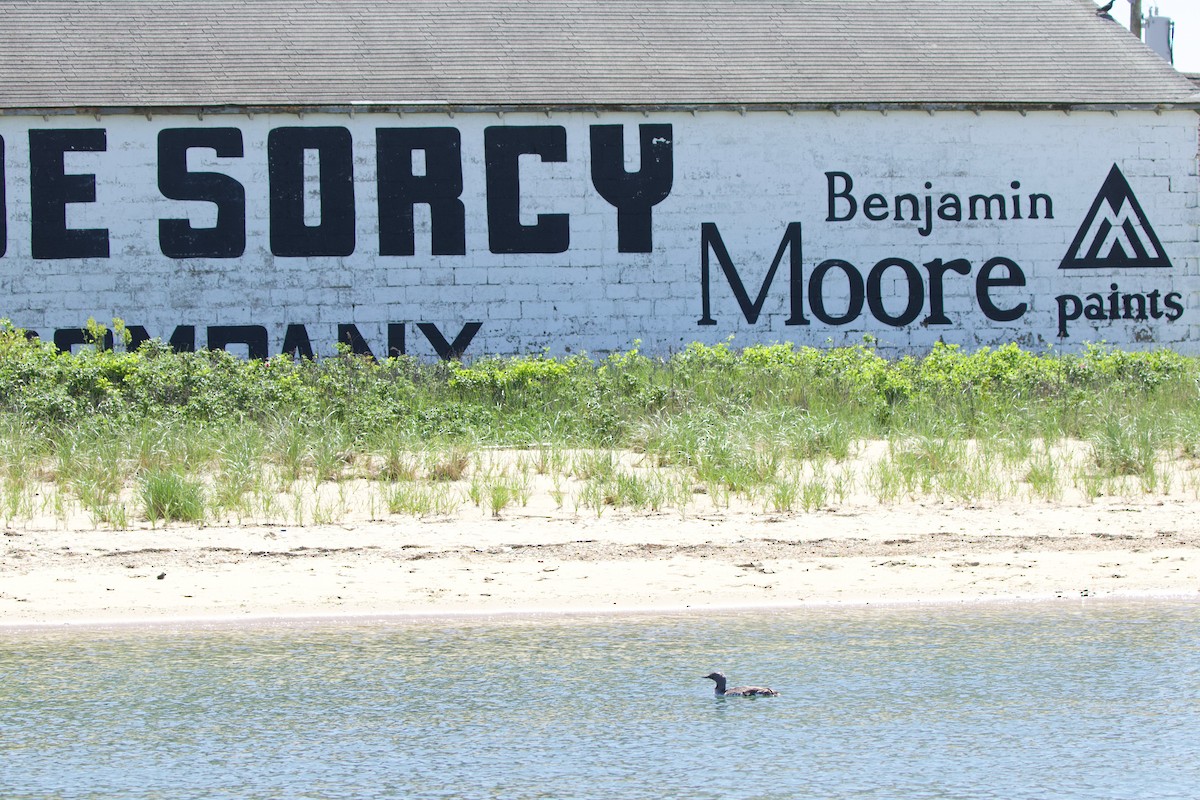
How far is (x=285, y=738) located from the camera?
643 cm

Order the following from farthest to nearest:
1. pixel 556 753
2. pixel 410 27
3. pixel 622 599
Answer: pixel 410 27 → pixel 622 599 → pixel 556 753

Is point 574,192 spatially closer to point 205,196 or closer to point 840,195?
point 840,195

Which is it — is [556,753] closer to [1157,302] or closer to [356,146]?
[356,146]

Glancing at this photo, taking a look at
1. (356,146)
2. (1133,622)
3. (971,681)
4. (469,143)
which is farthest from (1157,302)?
(971,681)

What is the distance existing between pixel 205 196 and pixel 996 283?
39.2ft

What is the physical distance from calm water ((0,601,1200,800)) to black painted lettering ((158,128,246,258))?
44.0 feet

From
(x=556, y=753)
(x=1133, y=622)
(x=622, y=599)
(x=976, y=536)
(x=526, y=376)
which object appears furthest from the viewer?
(x=526, y=376)

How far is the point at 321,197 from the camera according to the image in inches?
826

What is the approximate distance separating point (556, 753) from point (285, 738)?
124 cm

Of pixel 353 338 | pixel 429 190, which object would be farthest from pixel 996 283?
pixel 353 338

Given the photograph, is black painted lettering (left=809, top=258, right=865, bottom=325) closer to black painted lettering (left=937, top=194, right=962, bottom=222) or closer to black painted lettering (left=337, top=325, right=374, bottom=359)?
black painted lettering (left=937, top=194, right=962, bottom=222)

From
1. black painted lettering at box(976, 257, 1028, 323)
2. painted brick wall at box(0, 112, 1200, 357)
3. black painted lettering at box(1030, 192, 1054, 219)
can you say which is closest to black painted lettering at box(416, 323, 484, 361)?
painted brick wall at box(0, 112, 1200, 357)

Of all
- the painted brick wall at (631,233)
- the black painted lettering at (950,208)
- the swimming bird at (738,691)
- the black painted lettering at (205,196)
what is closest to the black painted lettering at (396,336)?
the painted brick wall at (631,233)

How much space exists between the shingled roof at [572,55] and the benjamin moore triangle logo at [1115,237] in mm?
1390
